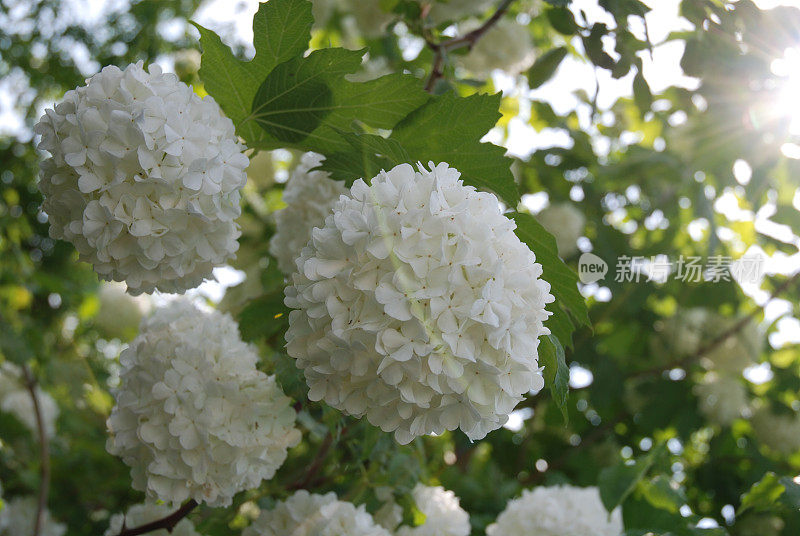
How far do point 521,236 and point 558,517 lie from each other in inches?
27.3

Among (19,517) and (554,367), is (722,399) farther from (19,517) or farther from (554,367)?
(19,517)

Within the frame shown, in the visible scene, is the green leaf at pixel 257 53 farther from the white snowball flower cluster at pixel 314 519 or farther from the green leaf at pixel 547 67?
the green leaf at pixel 547 67

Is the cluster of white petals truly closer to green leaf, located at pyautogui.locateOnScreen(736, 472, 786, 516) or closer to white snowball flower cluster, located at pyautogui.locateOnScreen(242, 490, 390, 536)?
white snowball flower cluster, located at pyautogui.locateOnScreen(242, 490, 390, 536)

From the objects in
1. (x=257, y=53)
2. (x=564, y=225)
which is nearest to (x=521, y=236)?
(x=257, y=53)

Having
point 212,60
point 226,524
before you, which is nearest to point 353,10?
point 212,60

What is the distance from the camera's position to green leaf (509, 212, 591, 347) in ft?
3.50

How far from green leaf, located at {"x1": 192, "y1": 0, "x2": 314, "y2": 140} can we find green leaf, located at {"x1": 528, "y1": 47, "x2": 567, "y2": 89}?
0.89m

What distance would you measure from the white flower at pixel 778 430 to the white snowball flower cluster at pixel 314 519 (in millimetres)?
1843

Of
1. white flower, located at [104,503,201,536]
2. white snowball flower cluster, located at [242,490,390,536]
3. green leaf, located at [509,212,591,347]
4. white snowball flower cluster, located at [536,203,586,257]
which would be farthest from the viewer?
white snowball flower cluster, located at [536,203,586,257]

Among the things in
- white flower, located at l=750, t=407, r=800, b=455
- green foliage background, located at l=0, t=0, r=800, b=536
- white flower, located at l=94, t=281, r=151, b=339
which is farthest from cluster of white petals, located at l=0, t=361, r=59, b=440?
white flower, located at l=750, t=407, r=800, b=455

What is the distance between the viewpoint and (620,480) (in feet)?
4.60

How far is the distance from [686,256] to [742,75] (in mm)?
945

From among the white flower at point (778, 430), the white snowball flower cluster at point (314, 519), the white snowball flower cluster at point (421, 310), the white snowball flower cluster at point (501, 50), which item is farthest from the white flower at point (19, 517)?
the white flower at point (778, 430)

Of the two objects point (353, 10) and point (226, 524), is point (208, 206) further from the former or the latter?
point (353, 10)
